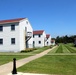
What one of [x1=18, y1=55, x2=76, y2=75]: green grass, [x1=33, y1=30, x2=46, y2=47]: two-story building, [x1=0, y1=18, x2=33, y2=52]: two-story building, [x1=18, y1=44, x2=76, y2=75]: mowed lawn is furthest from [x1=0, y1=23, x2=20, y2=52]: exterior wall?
[x1=33, y1=30, x2=46, y2=47]: two-story building

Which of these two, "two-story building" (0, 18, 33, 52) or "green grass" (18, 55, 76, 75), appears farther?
"two-story building" (0, 18, 33, 52)

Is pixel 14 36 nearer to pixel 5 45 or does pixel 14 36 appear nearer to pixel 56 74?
pixel 5 45

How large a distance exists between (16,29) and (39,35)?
32.3 m

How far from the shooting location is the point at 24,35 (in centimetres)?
3391

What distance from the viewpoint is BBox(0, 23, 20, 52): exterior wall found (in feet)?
102

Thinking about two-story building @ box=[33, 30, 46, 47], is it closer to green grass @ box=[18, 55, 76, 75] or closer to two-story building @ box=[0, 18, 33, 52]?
two-story building @ box=[0, 18, 33, 52]

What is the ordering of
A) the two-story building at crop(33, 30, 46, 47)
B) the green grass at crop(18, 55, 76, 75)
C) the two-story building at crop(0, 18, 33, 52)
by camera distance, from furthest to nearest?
the two-story building at crop(33, 30, 46, 47), the two-story building at crop(0, 18, 33, 52), the green grass at crop(18, 55, 76, 75)

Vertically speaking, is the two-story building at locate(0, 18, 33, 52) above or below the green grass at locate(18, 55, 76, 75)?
above

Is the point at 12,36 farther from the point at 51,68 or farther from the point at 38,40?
the point at 38,40

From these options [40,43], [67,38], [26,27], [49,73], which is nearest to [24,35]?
[26,27]

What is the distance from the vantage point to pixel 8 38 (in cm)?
3175

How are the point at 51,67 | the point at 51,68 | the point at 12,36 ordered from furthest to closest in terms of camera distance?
the point at 12,36 < the point at 51,67 < the point at 51,68

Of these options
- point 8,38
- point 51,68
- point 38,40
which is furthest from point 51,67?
point 38,40

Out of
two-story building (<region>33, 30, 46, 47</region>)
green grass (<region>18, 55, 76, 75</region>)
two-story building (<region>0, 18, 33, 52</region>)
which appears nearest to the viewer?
green grass (<region>18, 55, 76, 75</region>)
